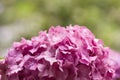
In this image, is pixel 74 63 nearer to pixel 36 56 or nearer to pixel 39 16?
pixel 36 56

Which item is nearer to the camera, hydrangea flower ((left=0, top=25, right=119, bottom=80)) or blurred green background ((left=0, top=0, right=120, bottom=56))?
hydrangea flower ((left=0, top=25, right=119, bottom=80))

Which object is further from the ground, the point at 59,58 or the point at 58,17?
the point at 58,17

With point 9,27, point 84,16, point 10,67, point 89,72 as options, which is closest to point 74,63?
point 89,72

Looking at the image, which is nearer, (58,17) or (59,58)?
(59,58)

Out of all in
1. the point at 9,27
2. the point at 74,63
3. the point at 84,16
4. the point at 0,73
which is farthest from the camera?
the point at 9,27

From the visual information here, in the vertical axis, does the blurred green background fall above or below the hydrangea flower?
above
